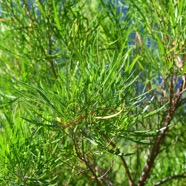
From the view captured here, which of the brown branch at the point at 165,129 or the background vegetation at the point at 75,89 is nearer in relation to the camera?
the background vegetation at the point at 75,89

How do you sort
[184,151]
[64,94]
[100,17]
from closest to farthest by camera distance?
[64,94], [100,17], [184,151]

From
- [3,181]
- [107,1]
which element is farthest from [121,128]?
[107,1]

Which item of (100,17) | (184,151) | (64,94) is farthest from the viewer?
(184,151)

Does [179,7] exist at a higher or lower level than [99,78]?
higher

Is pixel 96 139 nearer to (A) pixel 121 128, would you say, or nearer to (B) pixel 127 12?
(A) pixel 121 128

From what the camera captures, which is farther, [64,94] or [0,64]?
[0,64]

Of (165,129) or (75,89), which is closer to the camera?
(75,89)

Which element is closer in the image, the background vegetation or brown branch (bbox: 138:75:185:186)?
the background vegetation

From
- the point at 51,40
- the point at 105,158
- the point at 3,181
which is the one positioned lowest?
the point at 3,181

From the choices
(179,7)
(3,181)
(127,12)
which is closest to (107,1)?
(127,12)
